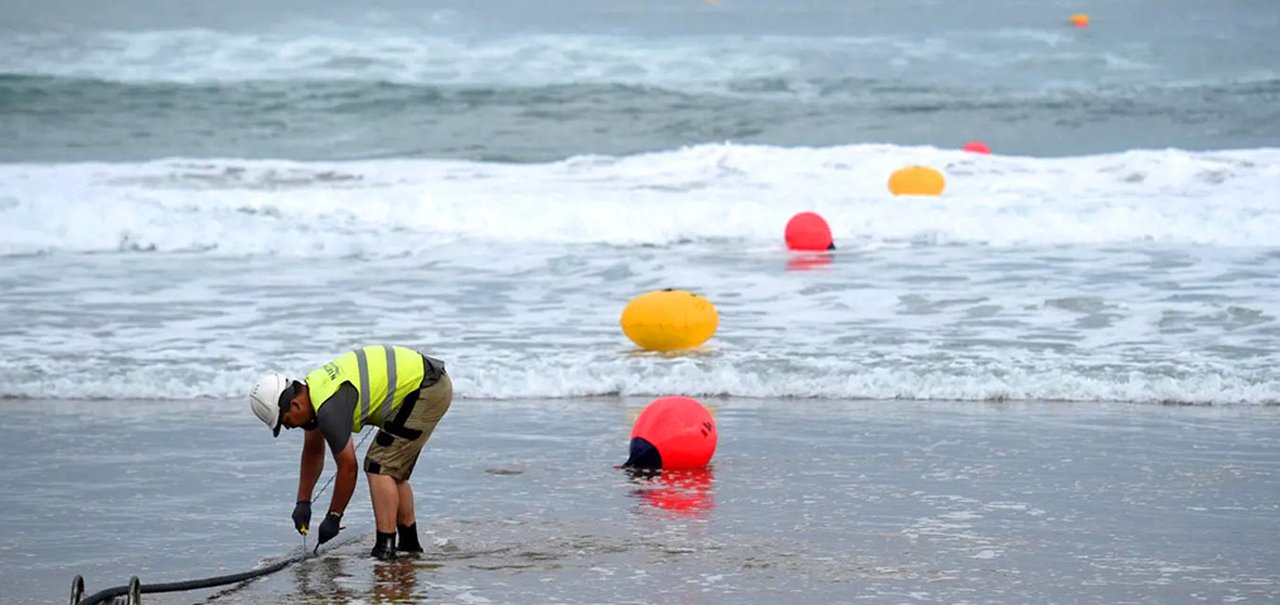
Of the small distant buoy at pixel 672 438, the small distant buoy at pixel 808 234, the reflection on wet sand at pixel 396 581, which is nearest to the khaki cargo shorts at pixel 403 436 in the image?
the reflection on wet sand at pixel 396 581

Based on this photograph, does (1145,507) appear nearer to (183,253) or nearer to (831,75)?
(183,253)

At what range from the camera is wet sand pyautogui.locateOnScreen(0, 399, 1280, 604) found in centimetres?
676

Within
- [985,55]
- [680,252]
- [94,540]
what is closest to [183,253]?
[680,252]

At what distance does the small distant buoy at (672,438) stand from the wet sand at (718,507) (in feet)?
0.59

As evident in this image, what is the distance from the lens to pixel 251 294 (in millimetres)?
16188

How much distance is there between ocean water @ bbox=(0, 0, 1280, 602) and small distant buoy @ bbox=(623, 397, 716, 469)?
197mm

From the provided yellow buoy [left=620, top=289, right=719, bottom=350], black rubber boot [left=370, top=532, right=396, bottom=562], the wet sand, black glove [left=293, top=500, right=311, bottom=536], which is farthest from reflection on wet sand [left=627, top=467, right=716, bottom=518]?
yellow buoy [left=620, top=289, right=719, bottom=350]

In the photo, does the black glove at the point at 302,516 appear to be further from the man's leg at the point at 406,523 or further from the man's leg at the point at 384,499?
the man's leg at the point at 406,523

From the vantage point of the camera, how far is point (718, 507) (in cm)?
821

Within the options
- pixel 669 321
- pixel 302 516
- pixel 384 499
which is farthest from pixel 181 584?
pixel 669 321

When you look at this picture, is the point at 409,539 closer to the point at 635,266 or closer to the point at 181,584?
the point at 181,584

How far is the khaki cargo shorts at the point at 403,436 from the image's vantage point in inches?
281

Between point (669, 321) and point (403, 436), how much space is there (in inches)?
221

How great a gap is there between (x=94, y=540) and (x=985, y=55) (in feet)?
145
